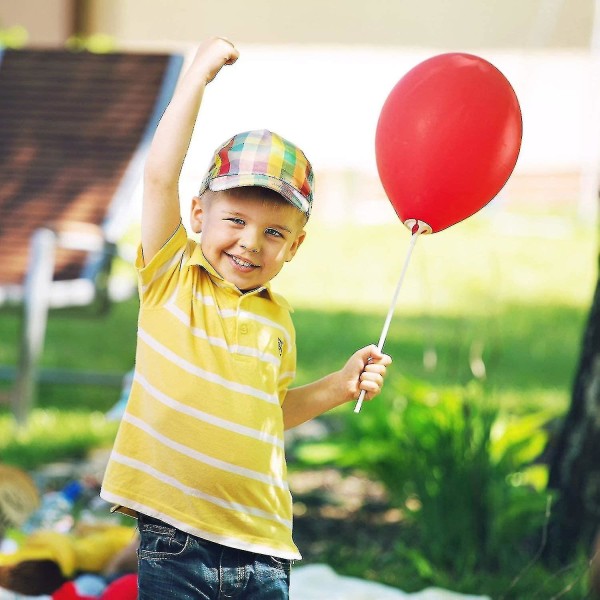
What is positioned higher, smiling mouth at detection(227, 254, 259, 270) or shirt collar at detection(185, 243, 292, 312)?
smiling mouth at detection(227, 254, 259, 270)

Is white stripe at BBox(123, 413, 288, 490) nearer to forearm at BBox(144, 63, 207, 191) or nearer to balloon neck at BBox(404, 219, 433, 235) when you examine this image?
forearm at BBox(144, 63, 207, 191)

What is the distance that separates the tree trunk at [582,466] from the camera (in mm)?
3279

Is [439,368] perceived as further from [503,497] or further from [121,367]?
[503,497]

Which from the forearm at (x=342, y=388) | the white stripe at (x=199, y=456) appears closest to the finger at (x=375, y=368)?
the forearm at (x=342, y=388)

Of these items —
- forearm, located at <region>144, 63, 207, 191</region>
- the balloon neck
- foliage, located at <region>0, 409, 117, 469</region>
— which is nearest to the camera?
forearm, located at <region>144, 63, 207, 191</region>

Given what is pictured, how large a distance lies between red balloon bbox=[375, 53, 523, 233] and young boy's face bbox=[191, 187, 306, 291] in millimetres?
273

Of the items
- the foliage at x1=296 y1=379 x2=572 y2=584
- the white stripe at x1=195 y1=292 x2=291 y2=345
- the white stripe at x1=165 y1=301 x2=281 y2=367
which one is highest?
the white stripe at x1=195 y1=292 x2=291 y2=345

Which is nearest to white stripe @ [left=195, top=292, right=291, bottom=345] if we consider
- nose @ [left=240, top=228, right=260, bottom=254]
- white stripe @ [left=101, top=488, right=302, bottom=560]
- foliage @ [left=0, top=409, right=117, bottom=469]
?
nose @ [left=240, top=228, right=260, bottom=254]

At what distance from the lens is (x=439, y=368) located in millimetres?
5477

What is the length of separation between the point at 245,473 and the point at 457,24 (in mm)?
8469

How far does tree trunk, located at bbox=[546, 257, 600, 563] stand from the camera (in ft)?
10.8

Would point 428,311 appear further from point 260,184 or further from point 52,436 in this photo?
point 260,184

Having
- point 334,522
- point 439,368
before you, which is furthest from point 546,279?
point 334,522

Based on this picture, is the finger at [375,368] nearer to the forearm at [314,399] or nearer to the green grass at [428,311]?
the forearm at [314,399]
